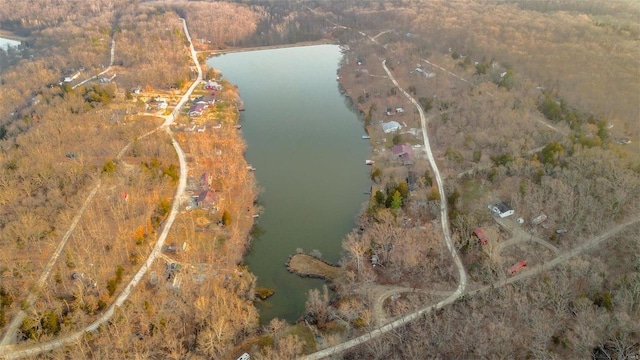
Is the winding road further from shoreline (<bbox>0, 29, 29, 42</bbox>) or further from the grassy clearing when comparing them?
shoreline (<bbox>0, 29, 29, 42</bbox>)

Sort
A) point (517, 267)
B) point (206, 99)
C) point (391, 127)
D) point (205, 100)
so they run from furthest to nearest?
point (206, 99) → point (205, 100) → point (391, 127) → point (517, 267)

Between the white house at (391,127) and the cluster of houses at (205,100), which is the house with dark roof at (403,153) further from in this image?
the cluster of houses at (205,100)

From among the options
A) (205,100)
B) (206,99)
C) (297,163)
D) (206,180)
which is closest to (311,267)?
(206,180)

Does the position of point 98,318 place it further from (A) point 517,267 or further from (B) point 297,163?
(A) point 517,267

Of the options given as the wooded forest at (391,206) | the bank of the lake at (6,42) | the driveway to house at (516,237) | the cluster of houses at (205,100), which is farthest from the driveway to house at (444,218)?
the bank of the lake at (6,42)

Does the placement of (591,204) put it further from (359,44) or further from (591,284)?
(359,44)

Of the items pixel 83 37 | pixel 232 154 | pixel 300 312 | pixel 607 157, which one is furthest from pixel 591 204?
pixel 83 37

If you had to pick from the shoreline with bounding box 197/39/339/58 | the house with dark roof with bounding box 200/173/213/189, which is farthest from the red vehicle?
the shoreline with bounding box 197/39/339/58
